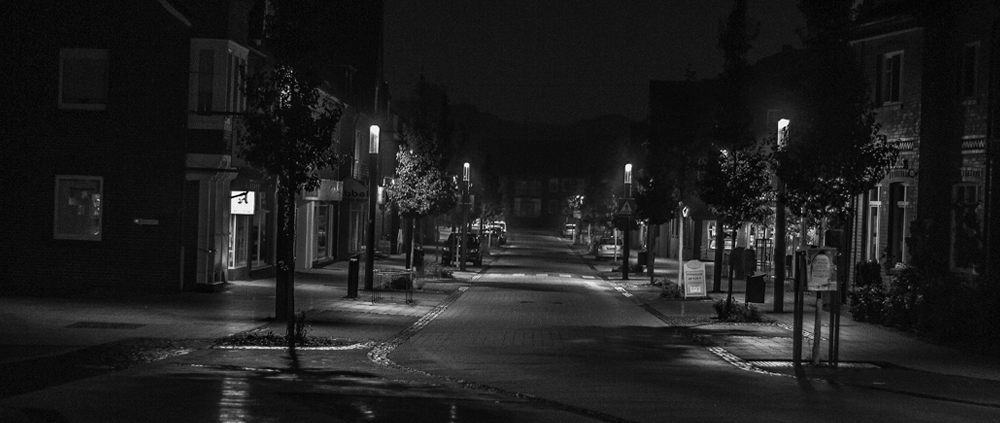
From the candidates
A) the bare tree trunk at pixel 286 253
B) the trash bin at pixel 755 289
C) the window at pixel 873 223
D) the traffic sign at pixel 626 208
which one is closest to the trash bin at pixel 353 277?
the bare tree trunk at pixel 286 253

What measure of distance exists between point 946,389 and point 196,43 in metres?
20.5

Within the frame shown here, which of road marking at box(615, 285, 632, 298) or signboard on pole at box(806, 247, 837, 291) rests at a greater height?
signboard on pole at box(806, 247, 837, 291)

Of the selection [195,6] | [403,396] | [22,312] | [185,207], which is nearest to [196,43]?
[195,6]

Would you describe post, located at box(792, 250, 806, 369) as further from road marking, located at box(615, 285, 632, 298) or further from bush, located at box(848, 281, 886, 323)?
road marking, located at box(615, 285, 632, 298)

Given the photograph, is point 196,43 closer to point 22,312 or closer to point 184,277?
point 184,277

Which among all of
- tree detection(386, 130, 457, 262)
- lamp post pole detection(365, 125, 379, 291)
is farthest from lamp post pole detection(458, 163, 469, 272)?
lamp post pole detection(365, 125, 379, 291)

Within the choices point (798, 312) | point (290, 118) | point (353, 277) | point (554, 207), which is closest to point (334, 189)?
point (353, 277)

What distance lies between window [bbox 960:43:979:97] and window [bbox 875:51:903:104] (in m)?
2.37

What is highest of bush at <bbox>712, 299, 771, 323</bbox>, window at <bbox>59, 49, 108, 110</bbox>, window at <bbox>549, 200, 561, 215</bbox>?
window at <bbox>59, 49, 108, 110</bbox>

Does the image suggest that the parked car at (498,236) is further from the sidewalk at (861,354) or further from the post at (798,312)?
the post at (798,312)

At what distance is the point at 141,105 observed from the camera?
2795cm

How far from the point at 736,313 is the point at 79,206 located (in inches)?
633

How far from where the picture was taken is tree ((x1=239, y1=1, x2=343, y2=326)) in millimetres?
18391

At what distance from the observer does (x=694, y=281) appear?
98.9 ft
